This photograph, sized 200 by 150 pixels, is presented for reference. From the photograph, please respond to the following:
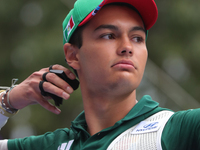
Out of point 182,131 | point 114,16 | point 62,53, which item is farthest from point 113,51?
point 62,53

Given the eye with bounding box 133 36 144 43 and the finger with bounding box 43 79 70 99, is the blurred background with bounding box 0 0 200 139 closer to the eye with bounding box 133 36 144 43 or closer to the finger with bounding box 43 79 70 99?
the finger with bounding box 43 79 70 99

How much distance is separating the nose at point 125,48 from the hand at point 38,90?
506 mm

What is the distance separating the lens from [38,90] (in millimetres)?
2873

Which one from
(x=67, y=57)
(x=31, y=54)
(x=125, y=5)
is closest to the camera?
(x=125, y=5)

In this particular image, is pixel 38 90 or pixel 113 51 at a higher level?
pixel 113 51

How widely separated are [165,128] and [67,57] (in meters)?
1.10

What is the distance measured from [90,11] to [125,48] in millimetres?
402

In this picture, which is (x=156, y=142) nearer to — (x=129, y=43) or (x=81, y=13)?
(x=129, y=43)

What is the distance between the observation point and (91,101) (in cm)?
272

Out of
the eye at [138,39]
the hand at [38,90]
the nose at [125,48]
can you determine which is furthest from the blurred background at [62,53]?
the nose at [125,48]

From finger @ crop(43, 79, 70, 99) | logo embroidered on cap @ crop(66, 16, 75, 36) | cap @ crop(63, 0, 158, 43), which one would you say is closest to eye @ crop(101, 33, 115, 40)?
cap @ crop(63, 0, 158, 43)

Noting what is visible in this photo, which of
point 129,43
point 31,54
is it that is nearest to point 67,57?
point 129,43

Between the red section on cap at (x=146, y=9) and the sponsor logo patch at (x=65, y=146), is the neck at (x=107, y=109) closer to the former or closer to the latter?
the sponsor logo patch at (x=65, y=146)

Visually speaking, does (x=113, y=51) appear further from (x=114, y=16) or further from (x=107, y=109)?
(x=107, y=109)
